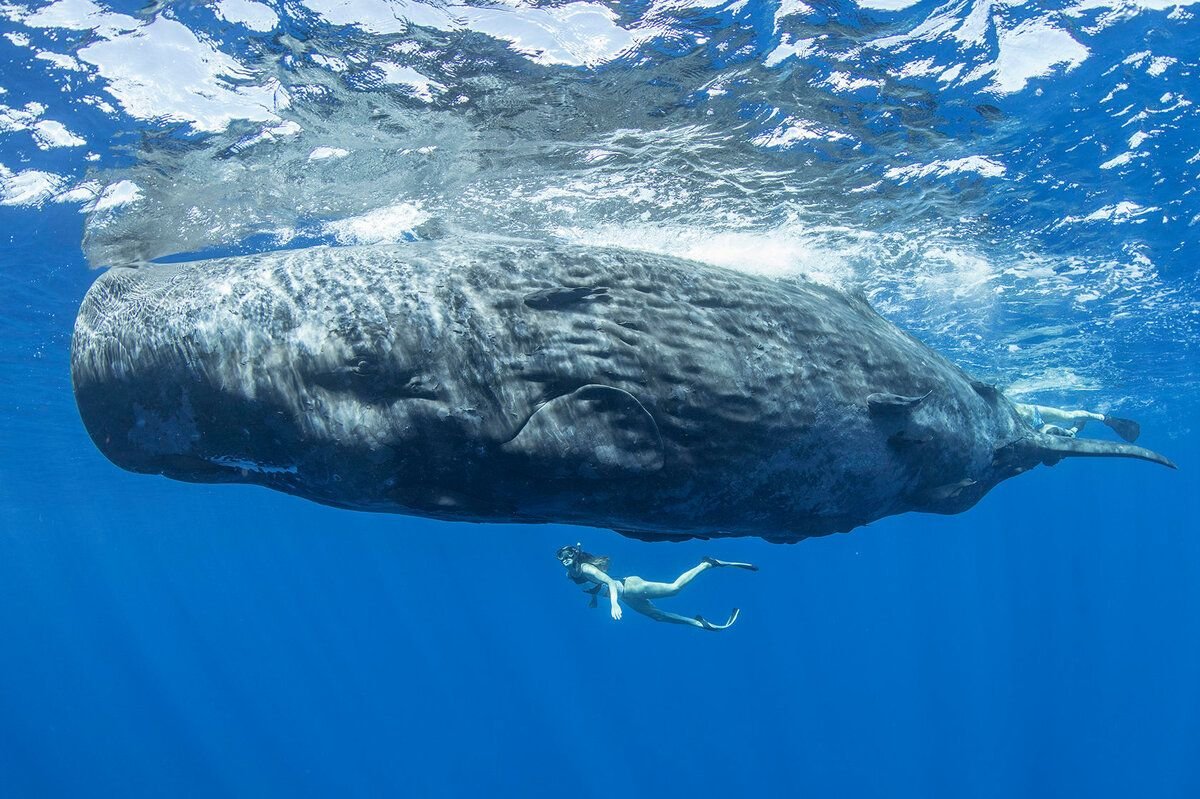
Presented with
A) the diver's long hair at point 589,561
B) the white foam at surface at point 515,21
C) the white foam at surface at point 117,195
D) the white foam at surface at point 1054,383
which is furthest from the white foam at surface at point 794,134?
the white foam at surface at point 1054,383

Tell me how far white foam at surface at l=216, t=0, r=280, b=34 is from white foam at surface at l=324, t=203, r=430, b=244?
4983mm

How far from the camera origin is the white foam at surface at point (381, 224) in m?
13.6

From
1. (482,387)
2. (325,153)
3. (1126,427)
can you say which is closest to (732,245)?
(1126,427)

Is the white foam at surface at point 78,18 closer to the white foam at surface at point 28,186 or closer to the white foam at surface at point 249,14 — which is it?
the white foam at surface at point 249,14

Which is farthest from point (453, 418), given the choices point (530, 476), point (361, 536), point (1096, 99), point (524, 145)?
point (361, 536)

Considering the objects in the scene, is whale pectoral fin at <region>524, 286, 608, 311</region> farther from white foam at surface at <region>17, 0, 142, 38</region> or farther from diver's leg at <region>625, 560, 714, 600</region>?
diver's leg at <region>625, 560, 714, 600</region>

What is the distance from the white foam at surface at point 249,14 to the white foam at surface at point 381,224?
498 centimetres

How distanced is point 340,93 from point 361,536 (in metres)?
86.4

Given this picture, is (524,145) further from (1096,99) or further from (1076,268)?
(1076,268)

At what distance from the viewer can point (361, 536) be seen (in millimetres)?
89062

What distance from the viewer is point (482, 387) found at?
4.11 m

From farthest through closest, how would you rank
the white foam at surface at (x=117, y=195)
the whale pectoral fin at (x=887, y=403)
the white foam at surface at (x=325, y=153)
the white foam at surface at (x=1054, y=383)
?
the white foam at surface at (x=1054, y=383) → the white foam at surface at (x=117, y=195) → the white foam at surface at (x=325, y=153) → the whale pectoral fin at (x=887, y=403)

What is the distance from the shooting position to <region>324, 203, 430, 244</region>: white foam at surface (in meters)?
13.6

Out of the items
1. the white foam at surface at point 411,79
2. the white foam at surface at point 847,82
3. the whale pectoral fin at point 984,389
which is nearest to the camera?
the whale pectoral fin at point 984,389
